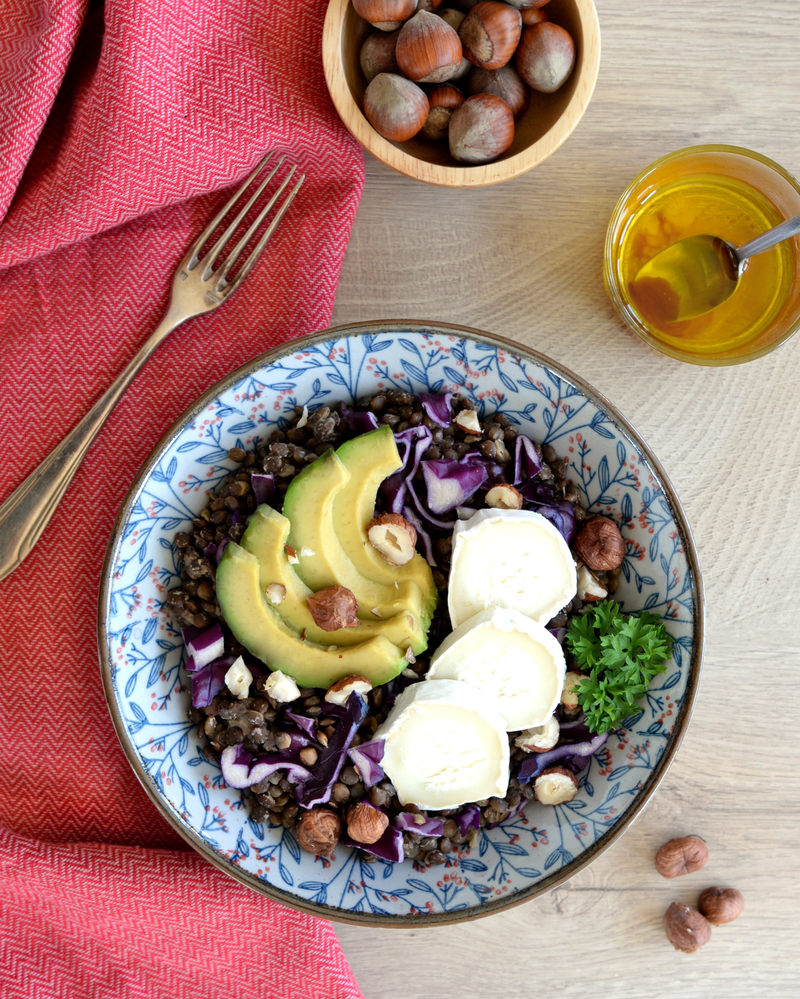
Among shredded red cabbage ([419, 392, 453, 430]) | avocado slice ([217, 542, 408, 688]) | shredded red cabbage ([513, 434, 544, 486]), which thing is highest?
shredded red cabbage ([419, 392, 453, 430])

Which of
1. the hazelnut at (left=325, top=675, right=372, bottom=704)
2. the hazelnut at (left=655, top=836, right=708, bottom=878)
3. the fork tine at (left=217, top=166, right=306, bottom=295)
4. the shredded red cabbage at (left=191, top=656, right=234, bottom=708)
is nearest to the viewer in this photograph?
the hazelnut at (left=325, top=675, right=372, bottom=704)

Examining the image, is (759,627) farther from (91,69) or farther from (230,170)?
(91,69)

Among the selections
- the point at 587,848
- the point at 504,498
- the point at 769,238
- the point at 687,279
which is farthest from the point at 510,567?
the point at 769,238

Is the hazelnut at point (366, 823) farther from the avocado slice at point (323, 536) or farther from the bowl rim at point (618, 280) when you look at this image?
the bowl rim at point (618, 280)

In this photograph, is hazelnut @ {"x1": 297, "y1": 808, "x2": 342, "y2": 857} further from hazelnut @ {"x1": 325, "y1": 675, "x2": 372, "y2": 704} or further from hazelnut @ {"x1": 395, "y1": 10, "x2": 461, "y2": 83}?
hazelnut @ {"x1": 395, "y1": 10, "x2": 461, "y2": 83}

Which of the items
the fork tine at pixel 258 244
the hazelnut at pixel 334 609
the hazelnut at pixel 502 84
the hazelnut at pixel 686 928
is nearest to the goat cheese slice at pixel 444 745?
the hazelnut at pixel 334 609

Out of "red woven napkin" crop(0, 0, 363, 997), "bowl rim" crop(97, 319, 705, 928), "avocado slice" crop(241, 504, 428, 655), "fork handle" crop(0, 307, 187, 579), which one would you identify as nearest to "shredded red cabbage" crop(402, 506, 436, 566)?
"avocado slice" crop(241, 504, 428, 655)

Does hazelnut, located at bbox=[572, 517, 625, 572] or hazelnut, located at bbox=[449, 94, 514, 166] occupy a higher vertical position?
hazelnut, located at bbox=[449, 94, 514, 166]
